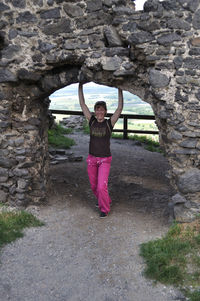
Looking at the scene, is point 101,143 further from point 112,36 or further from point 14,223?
point 14,223

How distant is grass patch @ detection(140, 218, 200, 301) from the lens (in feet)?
13.1

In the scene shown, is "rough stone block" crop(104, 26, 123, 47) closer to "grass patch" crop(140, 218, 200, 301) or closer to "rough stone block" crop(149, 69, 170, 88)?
"rough stone block" crop(149, 69, 170, 88)

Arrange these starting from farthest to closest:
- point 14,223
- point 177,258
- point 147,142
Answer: point 147,142 → point 14,223 → point 177,258

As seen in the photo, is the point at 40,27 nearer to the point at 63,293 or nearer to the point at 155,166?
the point at 63,293

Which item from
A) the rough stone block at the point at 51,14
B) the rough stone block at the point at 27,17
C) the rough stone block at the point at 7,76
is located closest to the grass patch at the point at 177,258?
the rough stone block at the point at 7,76

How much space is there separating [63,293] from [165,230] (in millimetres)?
2083

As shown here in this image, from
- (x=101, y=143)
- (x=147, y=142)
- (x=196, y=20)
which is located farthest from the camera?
(x=147, y=142)

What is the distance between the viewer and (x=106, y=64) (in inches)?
205

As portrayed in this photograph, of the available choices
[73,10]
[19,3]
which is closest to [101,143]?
[73,10]

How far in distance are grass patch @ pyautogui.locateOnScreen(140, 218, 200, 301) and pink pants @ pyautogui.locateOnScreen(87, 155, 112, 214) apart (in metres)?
1.19

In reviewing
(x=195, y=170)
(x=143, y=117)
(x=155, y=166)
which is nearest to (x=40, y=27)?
(x=195, y=170)

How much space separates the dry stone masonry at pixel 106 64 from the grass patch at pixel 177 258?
42cm

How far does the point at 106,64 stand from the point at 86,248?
284 cm

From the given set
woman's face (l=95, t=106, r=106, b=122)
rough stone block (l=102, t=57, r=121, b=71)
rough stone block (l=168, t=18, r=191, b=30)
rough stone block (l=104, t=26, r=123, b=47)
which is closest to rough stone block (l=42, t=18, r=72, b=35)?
rough stone block (l=104, t=26, r=123, b=47)
